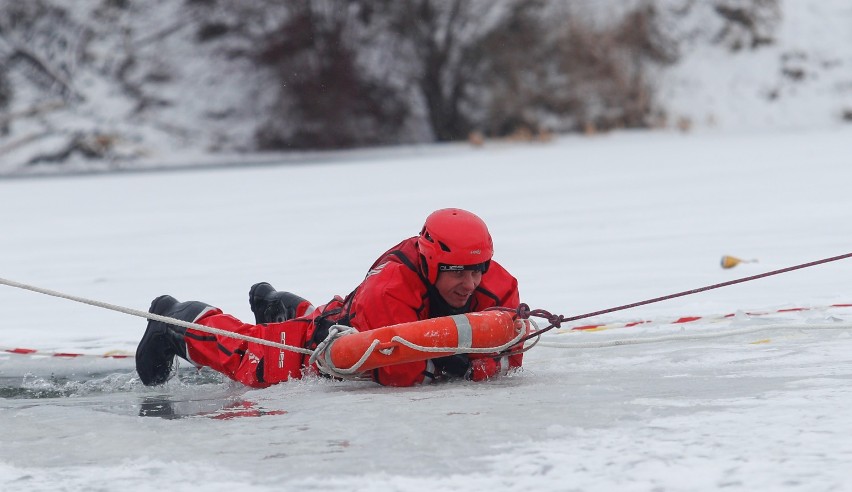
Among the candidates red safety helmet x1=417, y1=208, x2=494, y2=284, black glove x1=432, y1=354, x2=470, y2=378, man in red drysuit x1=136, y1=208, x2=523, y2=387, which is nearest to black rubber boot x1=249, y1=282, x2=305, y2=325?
man in red drysuit x1=136, y1=208, x2=523, y2=387

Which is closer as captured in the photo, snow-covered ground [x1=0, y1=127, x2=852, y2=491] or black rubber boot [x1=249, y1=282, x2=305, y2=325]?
snow-covered ground [x1=0, y1=127, x2=852, y2=491]

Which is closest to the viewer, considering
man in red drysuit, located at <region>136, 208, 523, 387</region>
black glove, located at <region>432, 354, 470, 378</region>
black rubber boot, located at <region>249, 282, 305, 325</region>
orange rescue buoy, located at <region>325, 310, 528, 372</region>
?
orange rescue buoy, located at <region>325, 310, 528, 372</region>

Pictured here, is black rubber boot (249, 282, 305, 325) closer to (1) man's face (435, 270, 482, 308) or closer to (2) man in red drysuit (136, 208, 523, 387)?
(2) man in red drysuit (136, 208, 523, 387)

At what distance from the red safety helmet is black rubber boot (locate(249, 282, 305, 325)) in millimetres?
1297

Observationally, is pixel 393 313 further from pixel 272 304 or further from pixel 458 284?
pixel 272 304

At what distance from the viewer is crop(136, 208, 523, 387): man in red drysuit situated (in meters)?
4.99

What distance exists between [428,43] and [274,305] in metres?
20.7

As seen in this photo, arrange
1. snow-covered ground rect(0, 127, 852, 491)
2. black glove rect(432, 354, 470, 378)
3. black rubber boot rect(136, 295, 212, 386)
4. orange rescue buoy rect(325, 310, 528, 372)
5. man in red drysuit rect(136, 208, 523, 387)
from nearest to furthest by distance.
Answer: snow-covered ground rect(0, 127, 852, 491) → orange rescue buoy rect(325, 310, 528, 372) → man in red drysuit rect(136, 208, 523, 387) → black glove rect(432, 354, 470, 378) → black rubber boot rect(136, 295, 212, 386)

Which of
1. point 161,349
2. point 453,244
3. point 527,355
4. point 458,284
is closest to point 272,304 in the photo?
point 161,349

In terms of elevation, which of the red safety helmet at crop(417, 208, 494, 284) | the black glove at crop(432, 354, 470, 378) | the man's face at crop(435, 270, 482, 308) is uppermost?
the red safety helmet at crop(417, 208, 494, 284)

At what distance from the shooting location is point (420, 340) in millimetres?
4840

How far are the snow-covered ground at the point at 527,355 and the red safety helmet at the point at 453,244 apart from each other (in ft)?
1.62

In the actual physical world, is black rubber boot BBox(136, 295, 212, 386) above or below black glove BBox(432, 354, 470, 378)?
above

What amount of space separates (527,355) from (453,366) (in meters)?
0.84
